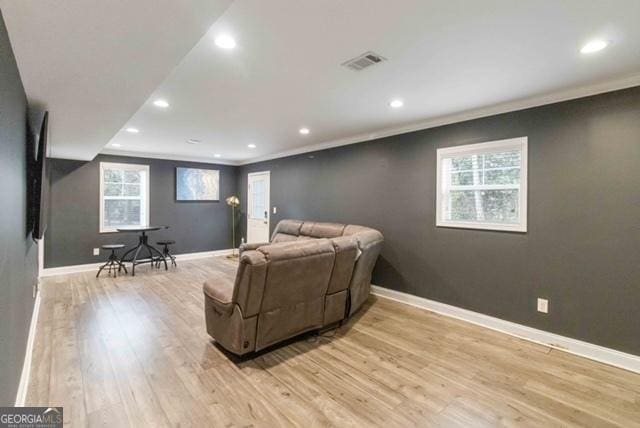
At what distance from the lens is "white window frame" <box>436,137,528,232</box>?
3.17 m

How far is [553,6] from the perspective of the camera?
165cm

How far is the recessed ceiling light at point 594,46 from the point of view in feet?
6.60

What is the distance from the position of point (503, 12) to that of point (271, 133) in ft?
11.7

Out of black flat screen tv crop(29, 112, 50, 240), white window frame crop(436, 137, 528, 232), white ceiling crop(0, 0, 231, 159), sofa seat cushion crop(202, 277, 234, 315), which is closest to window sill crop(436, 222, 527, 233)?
white window frame crop(436, 137, 528, 232)

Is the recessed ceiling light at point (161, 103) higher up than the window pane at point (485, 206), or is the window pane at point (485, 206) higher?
the recessed ceiling light at point (161, 103)

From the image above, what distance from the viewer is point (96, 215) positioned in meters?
5.94

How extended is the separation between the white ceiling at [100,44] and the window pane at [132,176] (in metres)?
4.04

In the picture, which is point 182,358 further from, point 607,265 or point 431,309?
point 607,265

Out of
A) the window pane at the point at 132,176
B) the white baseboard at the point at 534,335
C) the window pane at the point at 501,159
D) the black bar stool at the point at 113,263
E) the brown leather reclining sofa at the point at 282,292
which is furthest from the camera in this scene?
the window pane at the point at 132,176

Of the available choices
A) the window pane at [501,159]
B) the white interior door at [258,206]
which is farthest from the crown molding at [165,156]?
the window pane at [501,159]

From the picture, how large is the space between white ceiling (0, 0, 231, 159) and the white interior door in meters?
4.41

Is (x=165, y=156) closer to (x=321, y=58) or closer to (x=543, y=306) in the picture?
(x=321, y=58)

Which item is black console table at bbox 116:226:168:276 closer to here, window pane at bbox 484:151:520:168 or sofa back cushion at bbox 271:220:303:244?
sofa back cushion at bbox 271:220:303:244

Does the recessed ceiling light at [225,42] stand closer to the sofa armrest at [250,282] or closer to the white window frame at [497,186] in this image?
the sofa armrest at [250,282]
